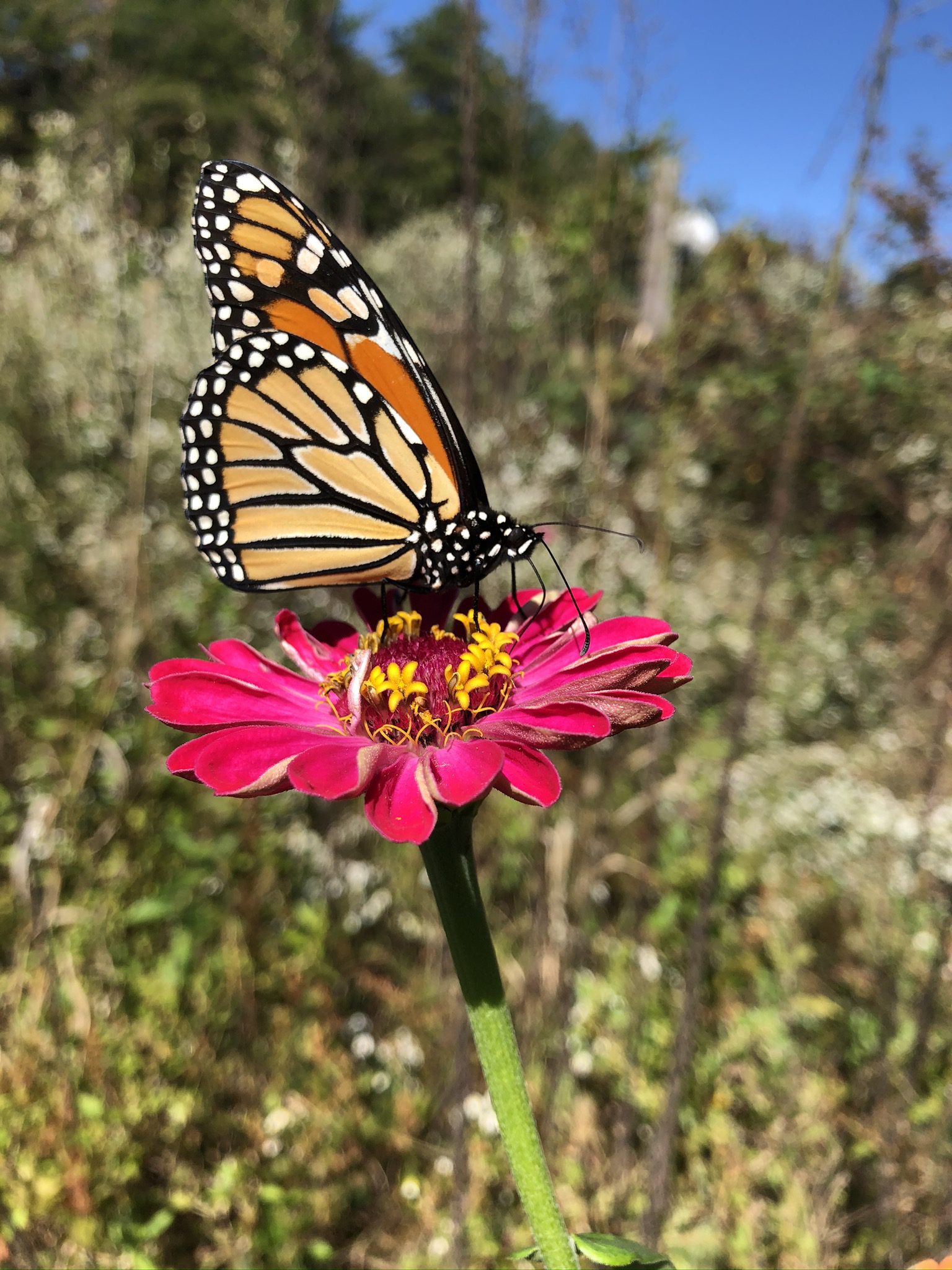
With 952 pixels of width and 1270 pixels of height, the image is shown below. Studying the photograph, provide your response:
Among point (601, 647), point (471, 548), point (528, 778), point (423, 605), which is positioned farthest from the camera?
point (471, 548)

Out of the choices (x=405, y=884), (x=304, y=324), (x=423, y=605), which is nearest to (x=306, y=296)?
(x=304, y=324)

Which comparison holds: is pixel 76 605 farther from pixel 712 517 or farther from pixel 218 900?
pixel 712 517

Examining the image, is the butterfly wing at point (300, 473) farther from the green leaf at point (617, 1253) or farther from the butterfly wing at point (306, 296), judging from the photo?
the green leaf at point (617, 1253)

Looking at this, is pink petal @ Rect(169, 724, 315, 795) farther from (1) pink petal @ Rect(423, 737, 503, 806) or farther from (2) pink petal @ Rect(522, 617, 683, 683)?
(2) pink petal @ Rect(522, 617, 683, 683)

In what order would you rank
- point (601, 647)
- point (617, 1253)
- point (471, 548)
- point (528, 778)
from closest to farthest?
point (617, 1253) → point (528, 778) → point (601, 647) → point (471, 548)

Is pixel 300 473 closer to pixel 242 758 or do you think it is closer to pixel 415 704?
pixel 415 704

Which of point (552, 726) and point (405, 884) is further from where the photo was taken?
point (405, 884)

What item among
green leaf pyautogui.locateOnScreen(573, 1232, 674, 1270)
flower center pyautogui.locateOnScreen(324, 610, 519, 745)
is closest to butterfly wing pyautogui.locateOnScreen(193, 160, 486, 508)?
flower center pyautogui.locateOnScreen(324, 610, 519, 745)
